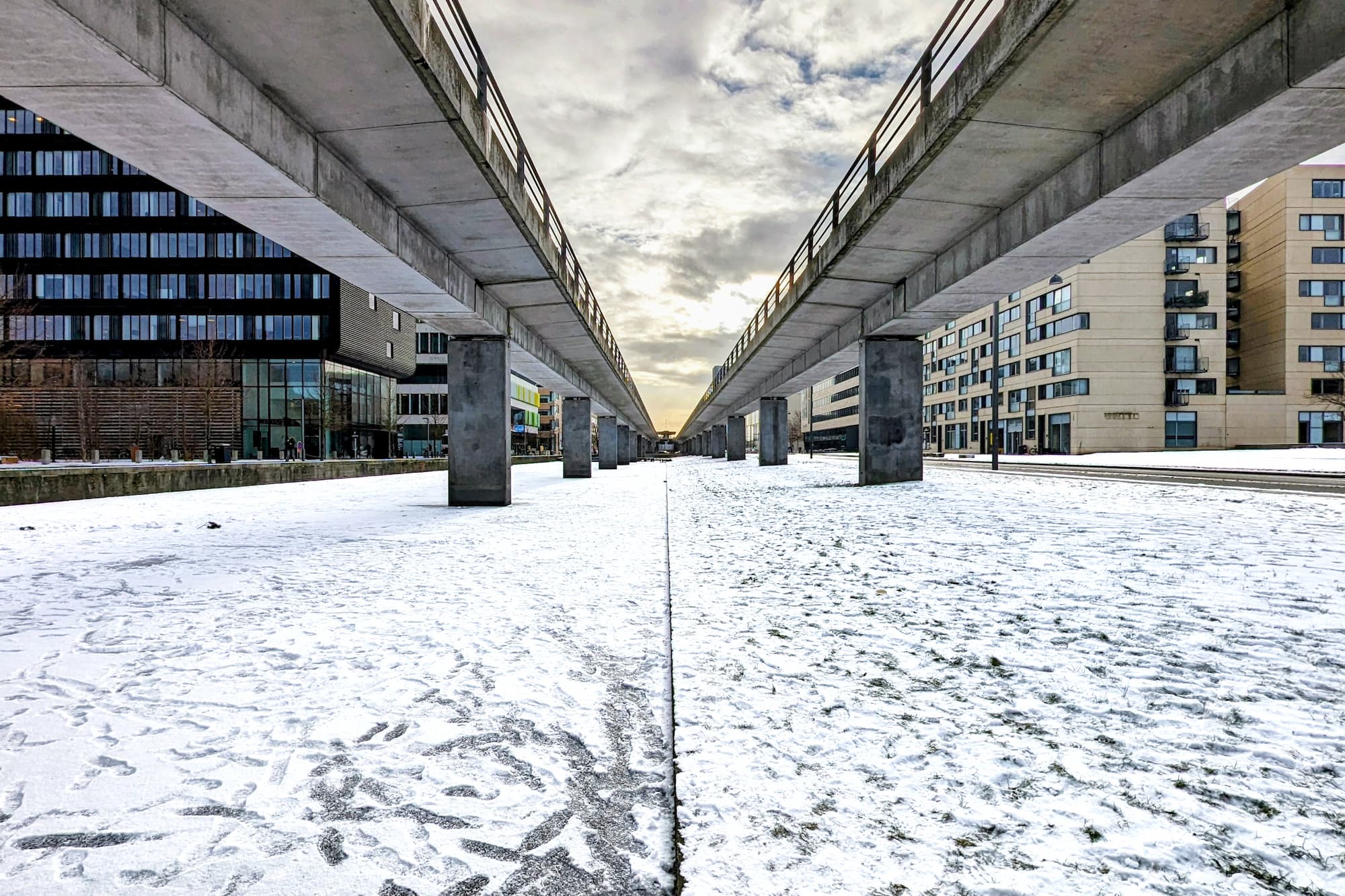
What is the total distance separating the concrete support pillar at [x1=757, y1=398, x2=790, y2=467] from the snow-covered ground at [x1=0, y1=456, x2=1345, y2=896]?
33.9 metres

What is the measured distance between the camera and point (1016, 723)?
3.35 meters

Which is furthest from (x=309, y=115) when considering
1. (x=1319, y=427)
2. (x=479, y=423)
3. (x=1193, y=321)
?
(x=1319, y=427)

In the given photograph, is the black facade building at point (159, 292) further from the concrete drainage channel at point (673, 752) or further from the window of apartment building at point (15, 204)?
the concrete drainage channel at point (673, 752)

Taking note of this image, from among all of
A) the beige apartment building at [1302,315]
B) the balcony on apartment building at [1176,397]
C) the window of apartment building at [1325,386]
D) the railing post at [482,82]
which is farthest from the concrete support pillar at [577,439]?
the window of apartment building at [1325,386]

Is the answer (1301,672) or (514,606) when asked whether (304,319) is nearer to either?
(514,606)

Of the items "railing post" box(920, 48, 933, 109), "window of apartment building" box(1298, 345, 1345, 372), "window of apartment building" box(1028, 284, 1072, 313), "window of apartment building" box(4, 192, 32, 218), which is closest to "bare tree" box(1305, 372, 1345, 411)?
"window of apartment building" box(1298, 345, 1345, 372)

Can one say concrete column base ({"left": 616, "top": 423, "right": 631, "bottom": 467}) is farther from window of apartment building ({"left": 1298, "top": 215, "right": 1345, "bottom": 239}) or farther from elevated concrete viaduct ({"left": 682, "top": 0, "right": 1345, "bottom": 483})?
window of apartment building ({"left": 1298, "top": 215, "right": 1345, "bottom": 239})

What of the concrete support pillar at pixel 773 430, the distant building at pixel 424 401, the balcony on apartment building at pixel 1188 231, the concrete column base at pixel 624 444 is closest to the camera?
the concrete support pillar at pixel 773 430

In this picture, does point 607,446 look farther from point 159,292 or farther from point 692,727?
point 692,727

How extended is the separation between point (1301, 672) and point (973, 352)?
80.0 metres

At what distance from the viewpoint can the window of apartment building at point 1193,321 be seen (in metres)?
57.3

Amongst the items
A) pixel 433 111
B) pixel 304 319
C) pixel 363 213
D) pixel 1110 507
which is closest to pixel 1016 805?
pixel 433 111

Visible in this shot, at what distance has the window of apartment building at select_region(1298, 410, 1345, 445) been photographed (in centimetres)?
5806

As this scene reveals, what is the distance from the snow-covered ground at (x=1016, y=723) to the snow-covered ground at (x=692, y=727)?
0.02 metres
